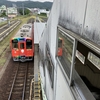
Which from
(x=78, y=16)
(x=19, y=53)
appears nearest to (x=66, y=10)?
(x=78, y=16)

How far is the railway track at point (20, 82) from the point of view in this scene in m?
7.05

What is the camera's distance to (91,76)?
3.71 meters

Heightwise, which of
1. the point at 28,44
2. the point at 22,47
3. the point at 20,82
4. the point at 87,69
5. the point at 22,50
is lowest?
the point at 20,82

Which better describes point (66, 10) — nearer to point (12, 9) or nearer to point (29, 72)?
point (29, 72)

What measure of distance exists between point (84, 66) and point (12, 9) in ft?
133

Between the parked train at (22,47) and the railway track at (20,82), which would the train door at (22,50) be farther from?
the railway track at (20,82)

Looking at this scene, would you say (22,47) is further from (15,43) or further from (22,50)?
(15,43)

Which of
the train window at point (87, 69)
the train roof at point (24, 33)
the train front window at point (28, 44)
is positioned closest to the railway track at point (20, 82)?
the train front window at point (28, 44)

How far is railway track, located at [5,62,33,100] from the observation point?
7.05 m

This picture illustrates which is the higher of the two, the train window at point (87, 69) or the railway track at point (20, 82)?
the train window at point (87, 69)

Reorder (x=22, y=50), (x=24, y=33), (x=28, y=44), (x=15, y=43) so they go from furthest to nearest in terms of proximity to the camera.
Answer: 1. (x=24, y=33)
2. (x=22, y=50)
3. (x=28, y=44)
4. (x=15, y=43)

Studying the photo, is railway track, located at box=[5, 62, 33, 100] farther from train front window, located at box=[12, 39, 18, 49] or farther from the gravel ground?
train front window, located at box=[12, 39, 18, 49]

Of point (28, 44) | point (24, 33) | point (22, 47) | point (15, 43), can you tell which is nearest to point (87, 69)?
point (28, 44)

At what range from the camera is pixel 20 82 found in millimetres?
8250
